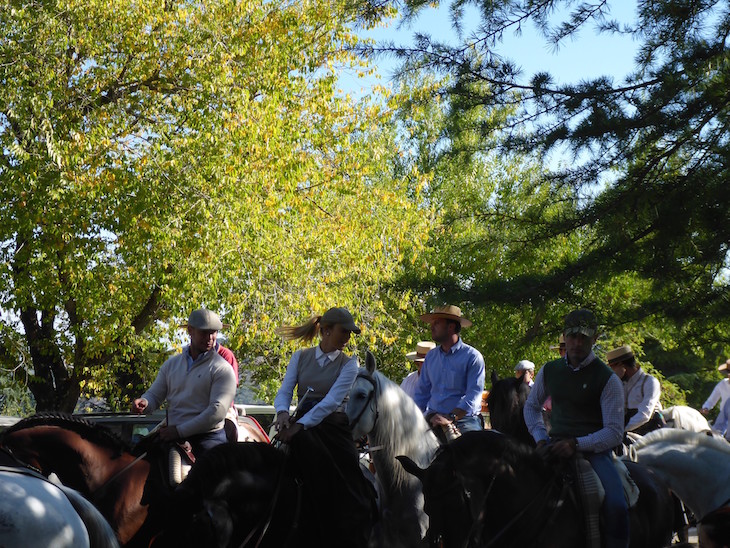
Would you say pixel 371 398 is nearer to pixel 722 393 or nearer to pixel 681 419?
pixel 681 419

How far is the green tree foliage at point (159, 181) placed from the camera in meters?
15.7

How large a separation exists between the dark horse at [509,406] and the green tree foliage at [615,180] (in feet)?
10.1

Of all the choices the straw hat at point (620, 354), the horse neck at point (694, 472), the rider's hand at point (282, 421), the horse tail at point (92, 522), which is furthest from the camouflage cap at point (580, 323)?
the straw hat at point (620, 354)

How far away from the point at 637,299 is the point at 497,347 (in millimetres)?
21345

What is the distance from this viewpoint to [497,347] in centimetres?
2812

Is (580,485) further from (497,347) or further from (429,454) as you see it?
(497,347)

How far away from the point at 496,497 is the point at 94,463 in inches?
123

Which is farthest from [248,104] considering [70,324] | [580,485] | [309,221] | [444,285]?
[580,485]

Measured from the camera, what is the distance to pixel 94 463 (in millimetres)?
6680

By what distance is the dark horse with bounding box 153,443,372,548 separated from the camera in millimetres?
5297

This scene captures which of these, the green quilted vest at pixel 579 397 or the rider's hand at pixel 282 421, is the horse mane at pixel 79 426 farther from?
the green quilted vest at pixel 579 397

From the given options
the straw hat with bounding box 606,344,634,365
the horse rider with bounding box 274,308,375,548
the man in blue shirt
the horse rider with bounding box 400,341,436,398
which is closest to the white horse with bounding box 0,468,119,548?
the horse rider with bounding box 274,308,375,548

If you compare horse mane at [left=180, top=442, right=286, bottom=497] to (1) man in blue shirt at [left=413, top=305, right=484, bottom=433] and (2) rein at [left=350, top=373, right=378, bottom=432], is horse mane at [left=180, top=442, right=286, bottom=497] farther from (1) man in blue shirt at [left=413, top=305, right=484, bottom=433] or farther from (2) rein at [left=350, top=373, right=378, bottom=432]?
(1) man in blue shirt at [left=413, top=305, right=484, bottom=433]

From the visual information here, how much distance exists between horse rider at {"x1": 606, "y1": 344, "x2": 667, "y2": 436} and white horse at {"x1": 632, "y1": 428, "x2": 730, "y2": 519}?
9.55 ft
